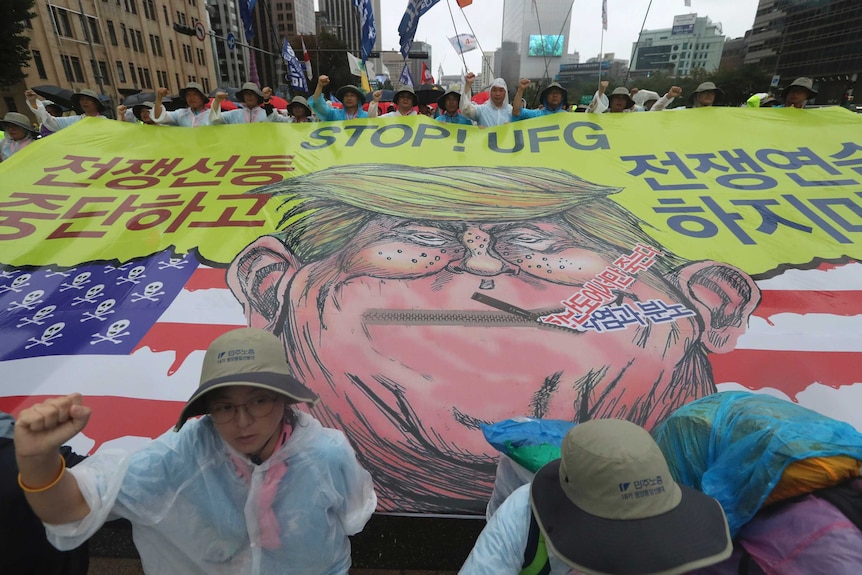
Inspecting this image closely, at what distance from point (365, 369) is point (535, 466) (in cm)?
109

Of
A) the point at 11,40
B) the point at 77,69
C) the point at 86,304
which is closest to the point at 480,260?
the point at 86,304

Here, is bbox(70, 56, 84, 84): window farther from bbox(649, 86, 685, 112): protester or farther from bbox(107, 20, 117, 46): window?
bbox(649, 86, 685, 112): protester

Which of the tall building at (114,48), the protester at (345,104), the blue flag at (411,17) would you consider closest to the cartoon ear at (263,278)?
the protester at (345,104)

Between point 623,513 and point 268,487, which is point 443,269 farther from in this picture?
point 623,513

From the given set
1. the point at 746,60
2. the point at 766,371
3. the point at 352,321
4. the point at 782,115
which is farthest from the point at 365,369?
the point at 746,60

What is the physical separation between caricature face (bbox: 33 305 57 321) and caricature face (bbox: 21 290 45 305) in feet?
Result: 0.41

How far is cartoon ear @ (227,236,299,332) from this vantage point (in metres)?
2.45

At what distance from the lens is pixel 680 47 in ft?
244

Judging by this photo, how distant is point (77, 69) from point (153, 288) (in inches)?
1307

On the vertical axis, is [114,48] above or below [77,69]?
above

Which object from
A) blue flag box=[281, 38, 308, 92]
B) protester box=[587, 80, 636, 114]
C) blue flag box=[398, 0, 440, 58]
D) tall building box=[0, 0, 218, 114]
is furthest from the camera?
tall building box=[0, 0, 218, 114]

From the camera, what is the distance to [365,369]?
2.20m

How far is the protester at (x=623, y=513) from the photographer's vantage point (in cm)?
82

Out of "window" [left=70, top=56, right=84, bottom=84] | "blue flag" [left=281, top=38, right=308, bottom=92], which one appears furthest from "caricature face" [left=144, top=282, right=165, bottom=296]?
"window" [left=70, top=56, right=84, bottom=84]
